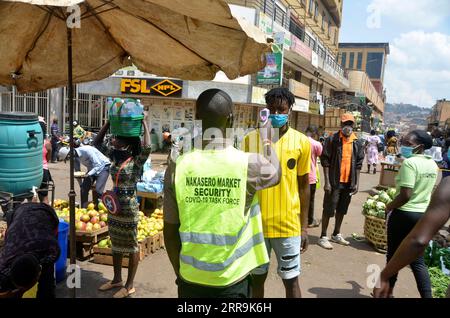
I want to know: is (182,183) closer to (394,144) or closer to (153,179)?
(153,179)

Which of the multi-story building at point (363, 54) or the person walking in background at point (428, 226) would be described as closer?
the person walking in background at point (428, 226)

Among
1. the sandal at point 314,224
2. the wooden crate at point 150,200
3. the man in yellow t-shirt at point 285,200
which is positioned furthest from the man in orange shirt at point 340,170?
the wooden crate at point 150,200

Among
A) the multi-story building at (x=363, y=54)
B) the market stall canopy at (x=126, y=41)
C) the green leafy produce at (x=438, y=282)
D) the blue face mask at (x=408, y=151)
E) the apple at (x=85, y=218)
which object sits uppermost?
the multi-story building at (x=363, y=54)

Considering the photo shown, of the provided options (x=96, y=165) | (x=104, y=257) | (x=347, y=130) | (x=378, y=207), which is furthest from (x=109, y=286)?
(x=378, y=207)

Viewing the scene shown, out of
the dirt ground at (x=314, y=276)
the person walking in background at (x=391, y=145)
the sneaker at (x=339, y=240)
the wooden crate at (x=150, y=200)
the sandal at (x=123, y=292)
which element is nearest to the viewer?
the sandal at (x=123, y=292)

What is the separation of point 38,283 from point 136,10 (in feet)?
7.62

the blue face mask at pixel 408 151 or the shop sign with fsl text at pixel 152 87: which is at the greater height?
the shop sign with fsl text at pixel 152 87

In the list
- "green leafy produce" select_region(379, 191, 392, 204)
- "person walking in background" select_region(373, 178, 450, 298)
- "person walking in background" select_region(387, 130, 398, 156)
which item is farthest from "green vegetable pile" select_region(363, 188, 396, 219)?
"person walking in background" select_region(387, 130, 398, 156)

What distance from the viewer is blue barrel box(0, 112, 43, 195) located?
15.5 feet

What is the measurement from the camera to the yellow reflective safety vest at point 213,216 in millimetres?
1907

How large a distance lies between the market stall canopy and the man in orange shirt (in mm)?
3217

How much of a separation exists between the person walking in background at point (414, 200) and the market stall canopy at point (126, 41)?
198cm

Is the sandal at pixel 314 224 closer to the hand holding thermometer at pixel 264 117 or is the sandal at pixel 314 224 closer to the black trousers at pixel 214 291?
the hand holding thermometer at pixel 264 117
